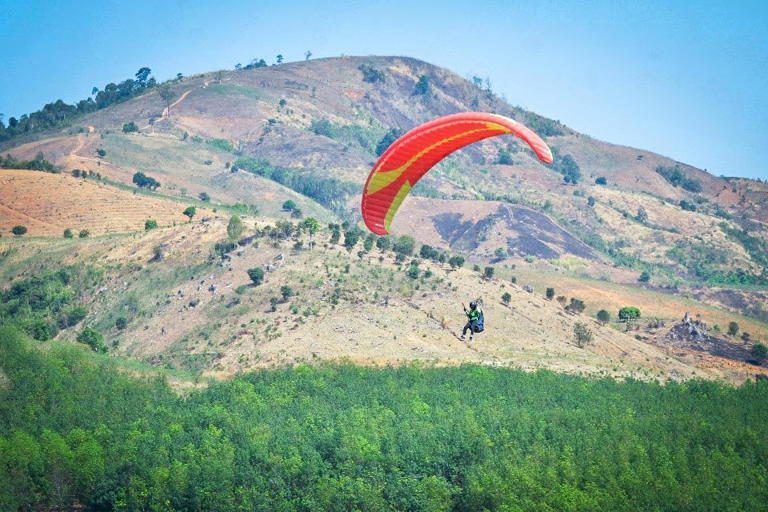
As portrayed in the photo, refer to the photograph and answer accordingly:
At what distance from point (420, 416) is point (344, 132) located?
433 ft

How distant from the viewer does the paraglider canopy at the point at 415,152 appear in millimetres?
30828

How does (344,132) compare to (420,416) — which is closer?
(420,416)

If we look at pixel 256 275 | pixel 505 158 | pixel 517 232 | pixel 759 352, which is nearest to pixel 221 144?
pixel 505 158

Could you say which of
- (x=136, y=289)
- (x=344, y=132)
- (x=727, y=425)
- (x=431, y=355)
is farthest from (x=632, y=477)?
(x=344, y=132)

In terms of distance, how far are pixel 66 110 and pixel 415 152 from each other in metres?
156

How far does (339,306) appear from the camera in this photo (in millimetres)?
67688

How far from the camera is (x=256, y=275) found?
71.6m

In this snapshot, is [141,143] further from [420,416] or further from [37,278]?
[420,416]

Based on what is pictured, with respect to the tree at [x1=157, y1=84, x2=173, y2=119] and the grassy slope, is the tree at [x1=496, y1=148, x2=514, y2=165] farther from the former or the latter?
the grassy slope

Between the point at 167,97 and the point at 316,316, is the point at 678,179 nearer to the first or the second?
the point at 167,97

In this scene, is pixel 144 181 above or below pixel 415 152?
below

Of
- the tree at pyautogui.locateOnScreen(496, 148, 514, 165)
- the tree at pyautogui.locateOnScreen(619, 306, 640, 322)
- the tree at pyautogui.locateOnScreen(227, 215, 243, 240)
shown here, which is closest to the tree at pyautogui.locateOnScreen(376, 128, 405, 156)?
the tree at pyautogui.locateOnScreen(496, 148, 514, 165)

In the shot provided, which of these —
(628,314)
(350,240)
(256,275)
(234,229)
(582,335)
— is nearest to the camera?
(582,335)

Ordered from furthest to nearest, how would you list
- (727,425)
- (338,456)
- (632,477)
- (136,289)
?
(136,289) → (727,425) → (338,456) → (632,477)
